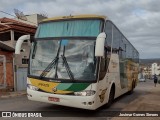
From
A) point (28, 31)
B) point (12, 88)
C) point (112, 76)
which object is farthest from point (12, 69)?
point (112, 76)

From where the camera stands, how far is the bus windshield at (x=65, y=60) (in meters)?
10.5

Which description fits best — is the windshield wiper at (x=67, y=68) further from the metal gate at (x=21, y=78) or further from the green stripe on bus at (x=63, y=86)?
the metal gate at (x=21, y=78)

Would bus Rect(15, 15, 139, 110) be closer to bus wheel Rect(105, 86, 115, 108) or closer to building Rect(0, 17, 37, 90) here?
bus wheel Rect(105, 86, 115, 108)

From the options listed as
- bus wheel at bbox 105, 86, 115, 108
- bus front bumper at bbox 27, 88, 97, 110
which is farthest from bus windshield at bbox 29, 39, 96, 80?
bus wheel at bbox 105, 86, 115, 108

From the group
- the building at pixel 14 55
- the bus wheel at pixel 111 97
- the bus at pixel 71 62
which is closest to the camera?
the bus at pixel 71 62

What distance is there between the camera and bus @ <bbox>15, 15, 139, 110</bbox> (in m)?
10.3

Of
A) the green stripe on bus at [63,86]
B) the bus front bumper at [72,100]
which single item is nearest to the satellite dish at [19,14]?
the bus front bumper at [72,100]

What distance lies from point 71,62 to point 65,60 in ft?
0.74

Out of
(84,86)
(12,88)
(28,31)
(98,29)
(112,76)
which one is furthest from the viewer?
(28,31)

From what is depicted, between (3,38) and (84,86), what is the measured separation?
66.9 feet

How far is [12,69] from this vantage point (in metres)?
25.1

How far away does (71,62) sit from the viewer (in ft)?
34.9

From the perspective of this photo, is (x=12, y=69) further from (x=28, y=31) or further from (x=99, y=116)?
(x=99, y=116)

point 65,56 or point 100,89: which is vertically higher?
point 65,56
